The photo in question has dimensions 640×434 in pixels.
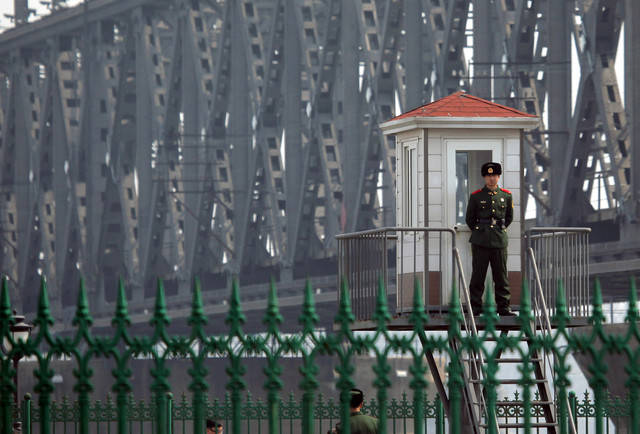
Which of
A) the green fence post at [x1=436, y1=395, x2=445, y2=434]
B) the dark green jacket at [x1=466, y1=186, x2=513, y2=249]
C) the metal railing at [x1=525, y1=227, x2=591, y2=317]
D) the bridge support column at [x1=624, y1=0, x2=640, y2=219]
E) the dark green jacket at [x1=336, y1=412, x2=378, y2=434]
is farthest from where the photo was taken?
the bridge support column at [x1=624, y1=0, x2=640, y2=219]

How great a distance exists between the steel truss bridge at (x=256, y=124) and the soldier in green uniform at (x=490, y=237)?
69.5 feet

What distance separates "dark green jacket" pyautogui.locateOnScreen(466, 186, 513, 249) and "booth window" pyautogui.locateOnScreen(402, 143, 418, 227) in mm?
1369

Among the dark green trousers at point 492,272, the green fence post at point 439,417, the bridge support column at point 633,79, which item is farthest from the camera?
the bridge support column at point 633,79

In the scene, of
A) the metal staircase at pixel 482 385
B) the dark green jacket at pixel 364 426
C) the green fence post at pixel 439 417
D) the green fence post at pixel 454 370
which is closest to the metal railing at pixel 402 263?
the metal staircase at pixel 482 385

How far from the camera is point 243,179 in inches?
2800

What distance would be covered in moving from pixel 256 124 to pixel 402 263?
50.7m

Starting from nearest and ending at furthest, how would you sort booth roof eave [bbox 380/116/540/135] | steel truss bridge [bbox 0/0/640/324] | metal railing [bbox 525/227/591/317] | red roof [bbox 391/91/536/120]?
booth roof eave [bbox 380/116/540/135]
red roof [bbox 391/91/536/120]
metal railing [bbox 525/227/591/317]
steel truss bridge [bbox 0/0/640/324]

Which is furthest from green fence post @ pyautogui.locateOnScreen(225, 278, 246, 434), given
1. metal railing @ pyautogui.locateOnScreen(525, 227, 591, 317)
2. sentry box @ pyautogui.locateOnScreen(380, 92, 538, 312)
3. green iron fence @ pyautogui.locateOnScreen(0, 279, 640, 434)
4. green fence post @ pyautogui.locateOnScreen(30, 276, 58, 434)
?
metal railing @ pyautogui.locateOnScreen(525, 227, 591, 317)

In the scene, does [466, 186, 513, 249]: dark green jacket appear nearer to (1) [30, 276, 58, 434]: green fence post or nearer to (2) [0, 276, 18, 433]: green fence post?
(1) [30, 276, 58, 434]: green fence post

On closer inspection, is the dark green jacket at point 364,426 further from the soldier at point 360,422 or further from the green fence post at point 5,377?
the green fence post at point 5,377

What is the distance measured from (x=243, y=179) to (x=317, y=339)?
63009 millimetres

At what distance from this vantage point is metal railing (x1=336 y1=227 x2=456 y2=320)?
1695 centimetres

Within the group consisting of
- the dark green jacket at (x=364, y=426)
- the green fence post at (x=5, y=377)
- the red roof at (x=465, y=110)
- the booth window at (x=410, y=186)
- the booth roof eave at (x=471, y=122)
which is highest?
the red roof at (x=465, y=110)

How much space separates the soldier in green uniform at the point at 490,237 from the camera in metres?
15.9
